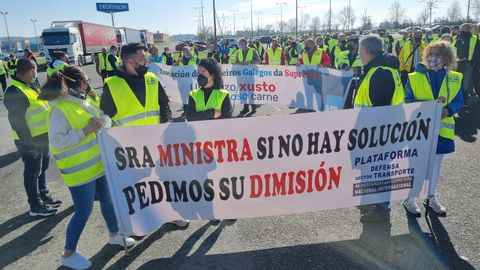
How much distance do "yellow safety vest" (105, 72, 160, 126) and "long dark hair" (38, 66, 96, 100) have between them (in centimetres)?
43

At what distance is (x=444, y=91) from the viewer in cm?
390

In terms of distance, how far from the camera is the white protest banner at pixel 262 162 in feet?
10.5

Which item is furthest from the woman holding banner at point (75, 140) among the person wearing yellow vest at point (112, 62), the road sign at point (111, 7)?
the road sign at point (111, 7)

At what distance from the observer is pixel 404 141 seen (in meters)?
3.54

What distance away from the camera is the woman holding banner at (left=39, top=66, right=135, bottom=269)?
10.1 ft

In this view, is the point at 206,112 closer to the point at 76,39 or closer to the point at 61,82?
the point at 61,82

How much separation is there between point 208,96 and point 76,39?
3523cm

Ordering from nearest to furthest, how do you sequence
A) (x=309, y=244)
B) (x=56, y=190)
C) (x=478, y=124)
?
(x=309, y=244) < (x=56, y=190) < (x=478, y=124)

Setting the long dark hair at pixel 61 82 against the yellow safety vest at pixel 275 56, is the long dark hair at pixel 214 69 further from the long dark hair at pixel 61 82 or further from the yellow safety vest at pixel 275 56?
the yellow safety vest at pixel 275 56

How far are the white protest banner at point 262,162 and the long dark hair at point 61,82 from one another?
0.52 m

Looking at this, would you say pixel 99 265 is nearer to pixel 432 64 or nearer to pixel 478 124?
pixel 432 64

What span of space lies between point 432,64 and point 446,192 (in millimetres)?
1829

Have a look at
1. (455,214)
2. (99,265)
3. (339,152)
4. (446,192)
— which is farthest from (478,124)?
(99,265)

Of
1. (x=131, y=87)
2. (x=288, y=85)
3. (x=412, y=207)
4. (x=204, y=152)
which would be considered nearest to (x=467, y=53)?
(x=288, y=85)
